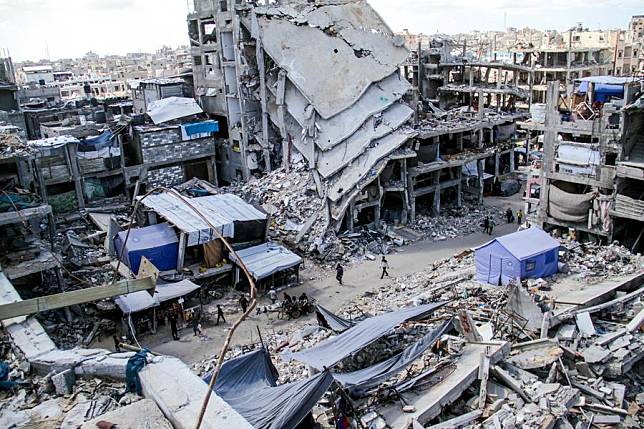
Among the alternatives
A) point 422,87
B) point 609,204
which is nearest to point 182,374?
point 609,204

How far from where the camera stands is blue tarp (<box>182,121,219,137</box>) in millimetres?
33497

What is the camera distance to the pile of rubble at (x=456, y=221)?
29.3m

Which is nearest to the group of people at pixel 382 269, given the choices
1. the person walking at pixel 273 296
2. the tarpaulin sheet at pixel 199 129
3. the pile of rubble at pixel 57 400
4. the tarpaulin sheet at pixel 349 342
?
the person walking at pixel 273 296

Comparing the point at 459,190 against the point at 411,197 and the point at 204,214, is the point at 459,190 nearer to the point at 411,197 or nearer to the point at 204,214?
the point at 411,197

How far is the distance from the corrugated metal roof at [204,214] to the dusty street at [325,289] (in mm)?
3209

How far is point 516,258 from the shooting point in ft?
61.6

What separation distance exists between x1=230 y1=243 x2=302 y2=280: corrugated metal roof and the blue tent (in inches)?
294

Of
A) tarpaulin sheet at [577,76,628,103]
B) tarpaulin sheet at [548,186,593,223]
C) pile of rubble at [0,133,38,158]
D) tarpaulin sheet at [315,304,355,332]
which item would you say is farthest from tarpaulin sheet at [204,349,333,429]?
tarpaulin sheet at [577,76,628,103]

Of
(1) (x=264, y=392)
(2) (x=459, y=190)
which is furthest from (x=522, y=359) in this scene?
(2) (x=459, y=190)

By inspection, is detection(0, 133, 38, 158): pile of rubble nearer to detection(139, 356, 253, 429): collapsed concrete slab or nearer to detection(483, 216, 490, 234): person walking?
detection(139, 356, 253, 429): collapsed concrete slab

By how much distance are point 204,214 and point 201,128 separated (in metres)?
12.9

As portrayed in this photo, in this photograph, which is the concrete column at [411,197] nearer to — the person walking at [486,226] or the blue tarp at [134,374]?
the person walking at [486,226]

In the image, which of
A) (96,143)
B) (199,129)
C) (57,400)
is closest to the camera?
(57,400)

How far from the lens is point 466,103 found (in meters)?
47.4
